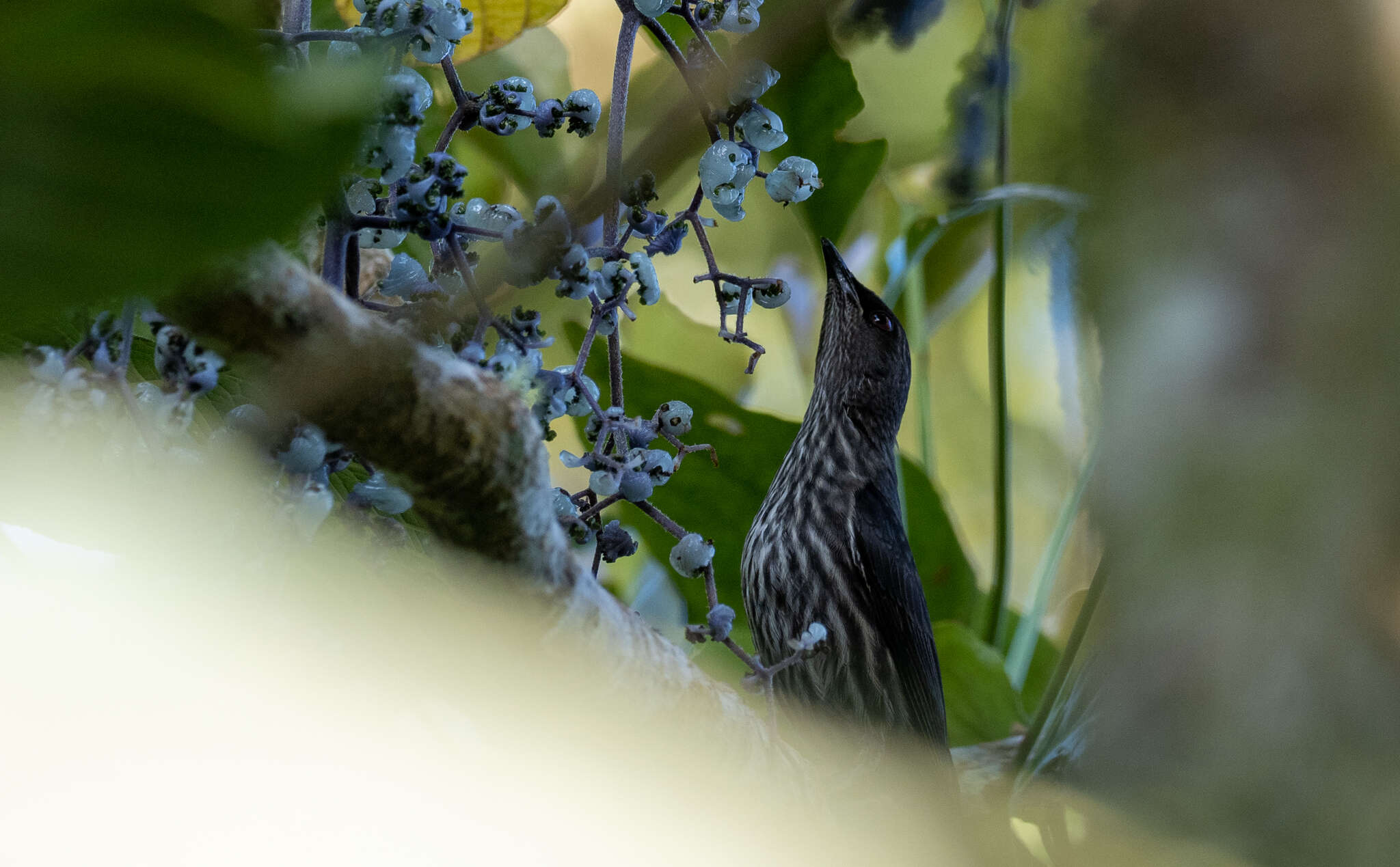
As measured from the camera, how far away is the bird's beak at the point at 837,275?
117 centimetres

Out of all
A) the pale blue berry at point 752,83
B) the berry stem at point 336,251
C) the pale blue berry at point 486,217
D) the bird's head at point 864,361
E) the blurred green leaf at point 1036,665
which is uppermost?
the pale blue berry at point 752,83

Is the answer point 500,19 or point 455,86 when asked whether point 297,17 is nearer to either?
point 455,86

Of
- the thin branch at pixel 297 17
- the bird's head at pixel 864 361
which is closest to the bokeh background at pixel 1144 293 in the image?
the thin branch at pixel 297 17

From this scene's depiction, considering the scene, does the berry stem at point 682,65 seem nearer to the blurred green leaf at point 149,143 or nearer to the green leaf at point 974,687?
the blurred green leaf at point 149,143

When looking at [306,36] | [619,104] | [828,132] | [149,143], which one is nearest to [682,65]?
[619,104]

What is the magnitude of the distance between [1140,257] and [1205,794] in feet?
1.04

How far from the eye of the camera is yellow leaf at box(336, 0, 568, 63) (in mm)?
735

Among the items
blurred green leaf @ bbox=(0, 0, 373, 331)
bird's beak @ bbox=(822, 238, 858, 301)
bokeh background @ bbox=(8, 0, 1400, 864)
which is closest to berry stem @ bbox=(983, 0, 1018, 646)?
bokeh background @ bbox=(8, 0, 1400, 864)

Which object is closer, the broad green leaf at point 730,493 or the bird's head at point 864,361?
the broad green leaf at point 730,493

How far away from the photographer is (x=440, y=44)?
39 cm

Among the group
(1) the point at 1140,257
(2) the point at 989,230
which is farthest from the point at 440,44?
(2) the point at 989,230

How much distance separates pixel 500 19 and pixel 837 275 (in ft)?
1.90

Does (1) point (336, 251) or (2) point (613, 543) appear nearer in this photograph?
(1) point (336, 251)

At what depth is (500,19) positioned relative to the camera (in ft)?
2.45
